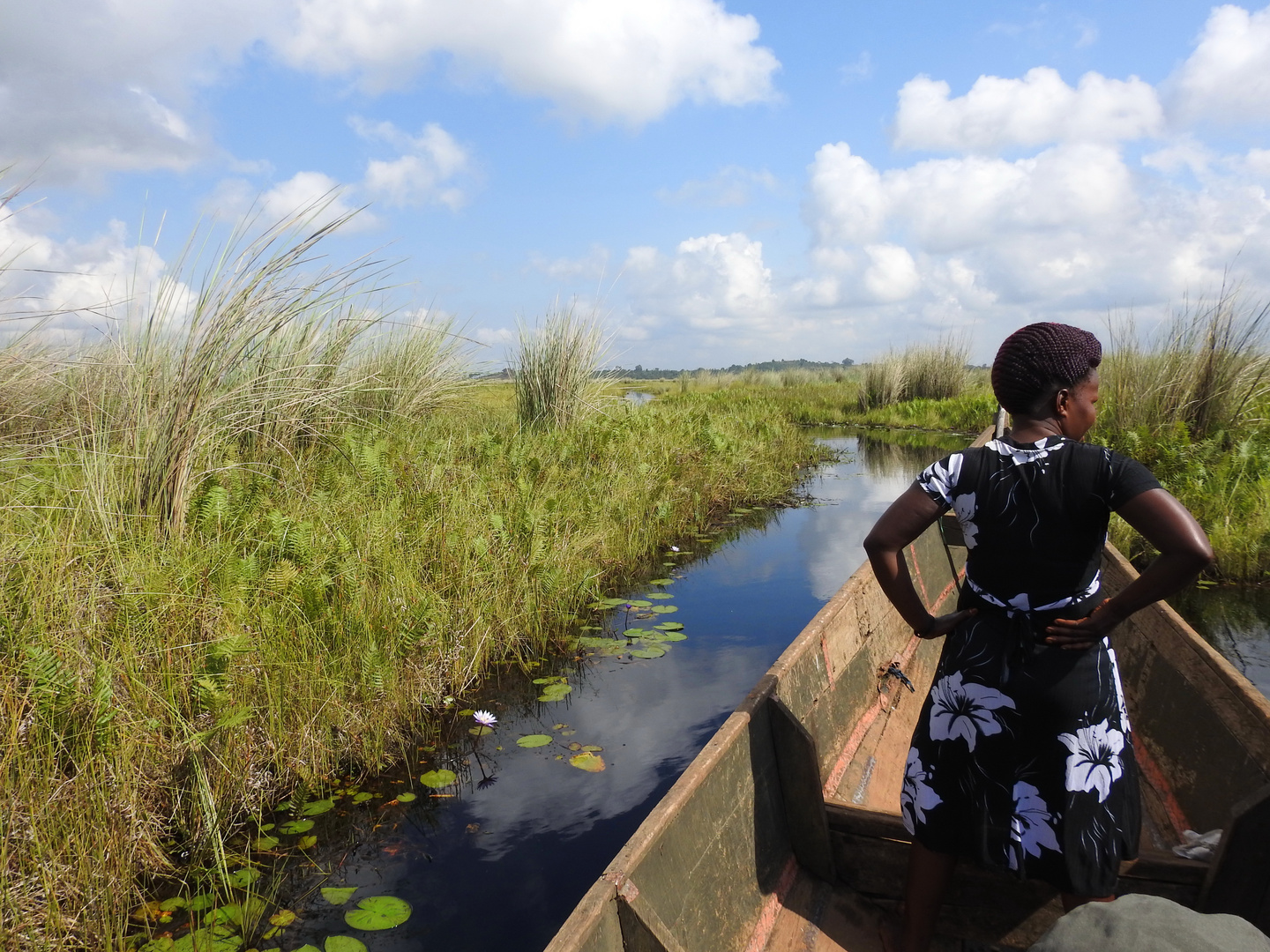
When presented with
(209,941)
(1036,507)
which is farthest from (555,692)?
(1036,507)

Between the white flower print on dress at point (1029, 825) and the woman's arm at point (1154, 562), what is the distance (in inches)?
13.9

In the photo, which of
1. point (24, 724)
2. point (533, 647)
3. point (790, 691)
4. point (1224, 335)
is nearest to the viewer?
point (24, 724)

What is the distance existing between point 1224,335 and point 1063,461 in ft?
26.4

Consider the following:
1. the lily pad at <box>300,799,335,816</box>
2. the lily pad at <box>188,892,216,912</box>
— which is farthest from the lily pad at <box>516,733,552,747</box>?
the lily pad at <box>188,892,216,912</box>

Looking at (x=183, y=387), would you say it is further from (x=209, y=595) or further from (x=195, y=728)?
(x=195, y=728)

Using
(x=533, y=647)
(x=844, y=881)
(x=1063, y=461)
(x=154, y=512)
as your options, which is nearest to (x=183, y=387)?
(x=154, y=512)

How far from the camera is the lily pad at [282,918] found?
2.57m

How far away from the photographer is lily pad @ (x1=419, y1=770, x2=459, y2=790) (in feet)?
11.2

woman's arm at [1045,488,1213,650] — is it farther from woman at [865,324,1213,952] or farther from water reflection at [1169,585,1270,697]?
water reflection at [1169,585,1270,697]

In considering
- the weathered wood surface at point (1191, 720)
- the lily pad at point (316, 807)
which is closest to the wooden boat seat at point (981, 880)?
the weathered wood surface at point (1191, 720)

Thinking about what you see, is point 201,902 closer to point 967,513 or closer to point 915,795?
point 915,795

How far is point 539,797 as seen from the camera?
3434 millimetres

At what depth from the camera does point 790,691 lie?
257 centimetres

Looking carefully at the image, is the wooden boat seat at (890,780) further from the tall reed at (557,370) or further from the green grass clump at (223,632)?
the tall reed at (557,370)
